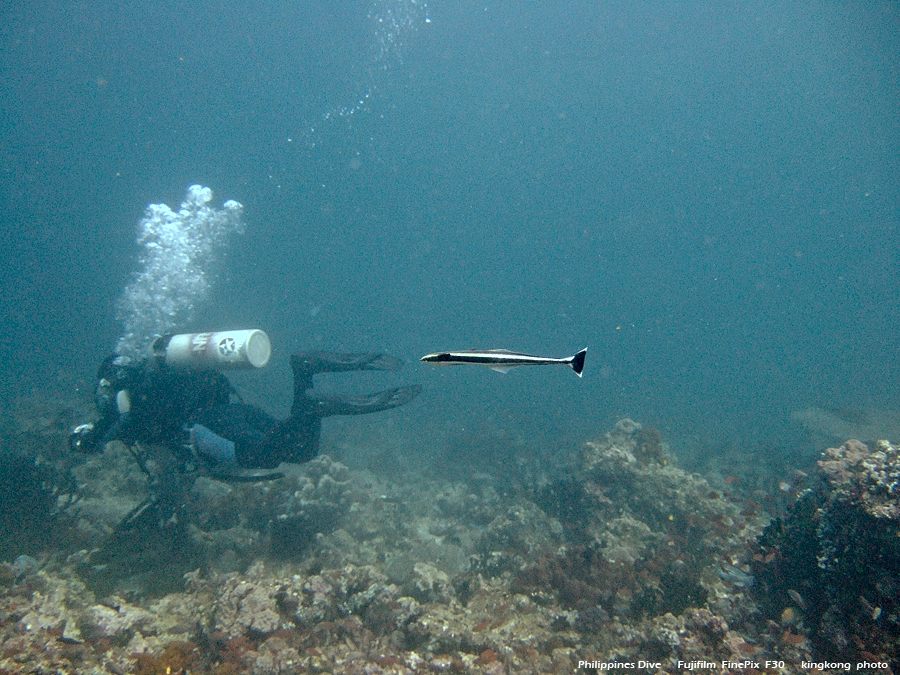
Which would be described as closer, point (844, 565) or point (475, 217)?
point (844, 565)

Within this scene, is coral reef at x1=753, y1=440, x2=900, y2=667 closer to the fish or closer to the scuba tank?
the fish

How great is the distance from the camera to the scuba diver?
662 cm

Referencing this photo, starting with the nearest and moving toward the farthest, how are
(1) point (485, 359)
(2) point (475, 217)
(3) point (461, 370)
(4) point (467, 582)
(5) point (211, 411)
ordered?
(1) point (485, 359), (4) point (467, 582), (5) point (211, 411), (3) point (461, 370), (2) point (475, 217)

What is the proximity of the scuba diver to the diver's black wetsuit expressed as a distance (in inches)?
0.6

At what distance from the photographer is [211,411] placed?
736 cm

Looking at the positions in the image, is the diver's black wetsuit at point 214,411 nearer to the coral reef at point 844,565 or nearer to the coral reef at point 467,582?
the coral reef at point 467,582

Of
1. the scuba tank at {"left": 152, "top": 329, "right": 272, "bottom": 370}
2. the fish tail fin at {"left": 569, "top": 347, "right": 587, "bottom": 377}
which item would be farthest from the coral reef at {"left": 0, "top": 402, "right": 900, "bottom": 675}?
the fish tail fin at {"left": 569, "top": 347, "right": 587, "bottom": 377}

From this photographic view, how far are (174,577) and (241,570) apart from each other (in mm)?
Result: 982

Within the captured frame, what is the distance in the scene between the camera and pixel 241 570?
6.60 meters

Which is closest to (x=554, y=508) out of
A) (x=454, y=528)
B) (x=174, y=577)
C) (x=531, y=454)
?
(x=454, y=528)

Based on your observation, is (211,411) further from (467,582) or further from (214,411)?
(467,582)

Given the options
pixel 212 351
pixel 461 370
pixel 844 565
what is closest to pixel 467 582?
pixel 844 565

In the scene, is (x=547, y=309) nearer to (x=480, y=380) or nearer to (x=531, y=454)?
(x=480, y=380)

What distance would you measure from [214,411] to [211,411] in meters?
0.05
